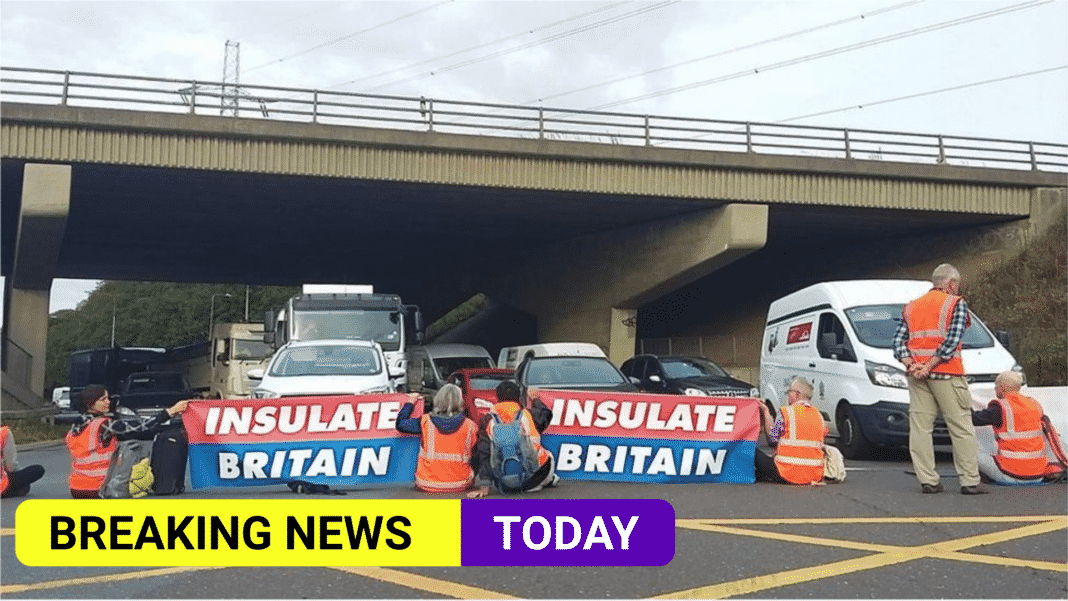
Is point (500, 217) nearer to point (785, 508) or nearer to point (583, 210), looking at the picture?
point (583, 210)

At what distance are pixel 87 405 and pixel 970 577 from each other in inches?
299

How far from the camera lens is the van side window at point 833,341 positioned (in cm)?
1331

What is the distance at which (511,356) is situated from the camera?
24.6m

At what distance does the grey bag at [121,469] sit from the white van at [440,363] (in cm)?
1410

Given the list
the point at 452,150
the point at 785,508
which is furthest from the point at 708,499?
the point at 452,150

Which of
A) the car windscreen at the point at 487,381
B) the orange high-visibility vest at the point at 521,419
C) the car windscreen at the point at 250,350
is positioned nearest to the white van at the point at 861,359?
the orange high-visibility vest at the point at 521,419

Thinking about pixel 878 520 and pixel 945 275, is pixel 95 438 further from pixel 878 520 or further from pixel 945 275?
pixel 945 275

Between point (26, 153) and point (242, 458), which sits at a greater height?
point (26, 153)

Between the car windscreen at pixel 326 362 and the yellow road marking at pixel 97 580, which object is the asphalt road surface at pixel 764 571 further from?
the car windscreen at pixel 326 362

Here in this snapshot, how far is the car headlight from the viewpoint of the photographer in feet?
40.7

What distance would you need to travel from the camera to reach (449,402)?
929 cm

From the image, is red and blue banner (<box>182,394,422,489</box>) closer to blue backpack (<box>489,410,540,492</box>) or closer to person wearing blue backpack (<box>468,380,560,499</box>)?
person wearing blue backpack (<box>468,380,560,499</box>)

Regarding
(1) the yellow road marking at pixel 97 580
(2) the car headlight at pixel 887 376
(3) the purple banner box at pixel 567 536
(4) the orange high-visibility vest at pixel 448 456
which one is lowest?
(1) the yellow road marking at pixel 97 580

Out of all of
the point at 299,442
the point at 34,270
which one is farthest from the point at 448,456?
the point at 34,270
